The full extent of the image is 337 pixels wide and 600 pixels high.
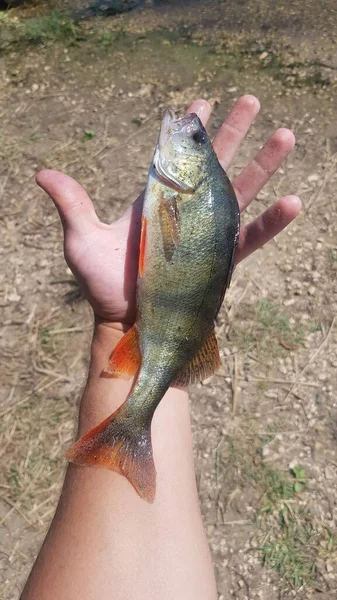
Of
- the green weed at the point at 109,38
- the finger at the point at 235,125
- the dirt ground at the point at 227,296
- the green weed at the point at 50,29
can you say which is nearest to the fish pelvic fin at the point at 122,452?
the dirt ground at the point at 227,296

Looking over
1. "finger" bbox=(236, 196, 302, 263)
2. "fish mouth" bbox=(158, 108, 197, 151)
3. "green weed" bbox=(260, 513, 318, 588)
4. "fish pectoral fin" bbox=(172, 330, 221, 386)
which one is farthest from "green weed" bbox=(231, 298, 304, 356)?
"fish mouth" bbox=(158, 108, 197, 151)

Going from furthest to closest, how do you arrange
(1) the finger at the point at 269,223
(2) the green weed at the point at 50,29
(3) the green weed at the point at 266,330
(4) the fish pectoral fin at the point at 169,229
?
(2) the green weed at the point at 50,29, (3) the green weed at the point at 266,330, (1) the finger at the point at 269,223, (4) the fish pectoral fin at the point at 169,229

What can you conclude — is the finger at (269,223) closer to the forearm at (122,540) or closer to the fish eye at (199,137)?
the fish eye at (199,137)

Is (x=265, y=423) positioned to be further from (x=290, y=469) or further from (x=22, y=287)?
(x=22, y=287)

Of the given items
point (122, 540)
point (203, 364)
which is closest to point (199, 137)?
point (203, 364)

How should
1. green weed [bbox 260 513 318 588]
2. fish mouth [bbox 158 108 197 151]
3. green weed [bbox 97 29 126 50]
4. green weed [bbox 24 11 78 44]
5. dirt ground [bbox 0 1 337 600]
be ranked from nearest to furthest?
fish mouth [bbox 158 108 197 151] → green weed [bbox 260 513 318 588] → dirt ground [bbox 0 1 337 600] → green weed [bbox 97 29 126 50] → green weed [bbox 24 11 78 44]

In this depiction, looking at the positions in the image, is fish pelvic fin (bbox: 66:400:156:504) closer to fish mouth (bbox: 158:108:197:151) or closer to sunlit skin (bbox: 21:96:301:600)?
sunlit skin (bbox: 21:96:301:600)

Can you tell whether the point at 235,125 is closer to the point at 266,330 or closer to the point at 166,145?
the point at 166,145
